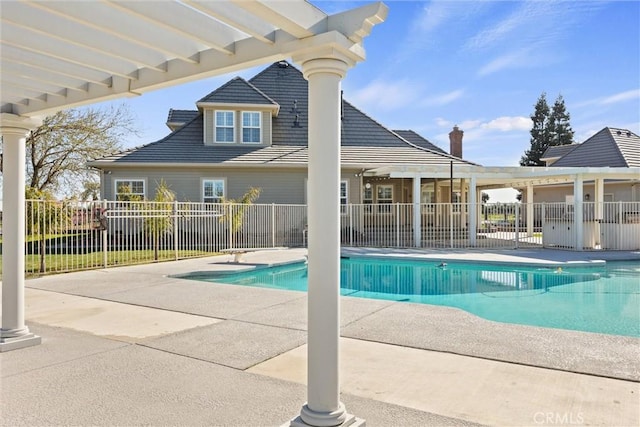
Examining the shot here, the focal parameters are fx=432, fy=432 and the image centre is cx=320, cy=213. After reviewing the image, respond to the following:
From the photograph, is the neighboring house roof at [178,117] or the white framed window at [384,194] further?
the neighboring house roof at [178,117]

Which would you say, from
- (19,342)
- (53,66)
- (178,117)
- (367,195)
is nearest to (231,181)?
(367,195)

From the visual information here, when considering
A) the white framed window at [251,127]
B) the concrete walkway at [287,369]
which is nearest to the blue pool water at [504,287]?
the concrete walkway at [287,369]

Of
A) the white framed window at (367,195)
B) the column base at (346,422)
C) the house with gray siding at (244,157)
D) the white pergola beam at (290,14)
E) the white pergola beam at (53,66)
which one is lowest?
the column base at (346,422)

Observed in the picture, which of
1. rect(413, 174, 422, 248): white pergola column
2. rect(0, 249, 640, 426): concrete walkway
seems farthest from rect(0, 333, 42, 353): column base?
rect(413, 174, 422, 248): white pergola column

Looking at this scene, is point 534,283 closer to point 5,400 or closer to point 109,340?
point 109,340

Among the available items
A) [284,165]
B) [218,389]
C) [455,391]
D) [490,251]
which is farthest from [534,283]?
[284,165]

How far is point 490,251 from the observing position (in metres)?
16.3

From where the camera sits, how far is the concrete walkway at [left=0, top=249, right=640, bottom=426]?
328cm

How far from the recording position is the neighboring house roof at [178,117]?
2366 centimetres

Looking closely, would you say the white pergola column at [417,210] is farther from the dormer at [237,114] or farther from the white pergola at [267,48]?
the white pergola at [267,48]

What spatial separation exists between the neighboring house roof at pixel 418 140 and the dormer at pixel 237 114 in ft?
32.7

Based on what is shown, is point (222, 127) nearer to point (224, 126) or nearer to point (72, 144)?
point (224, 126)

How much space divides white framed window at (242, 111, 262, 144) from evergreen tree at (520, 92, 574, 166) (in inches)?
1595

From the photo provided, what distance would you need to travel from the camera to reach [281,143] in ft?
67.7
